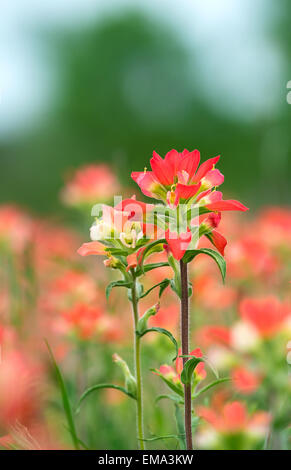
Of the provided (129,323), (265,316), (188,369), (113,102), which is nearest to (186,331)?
(188,369)

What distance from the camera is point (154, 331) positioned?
0.51 m

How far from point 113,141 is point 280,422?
7.95m

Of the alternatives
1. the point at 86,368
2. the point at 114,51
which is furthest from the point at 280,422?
the point at 114,51

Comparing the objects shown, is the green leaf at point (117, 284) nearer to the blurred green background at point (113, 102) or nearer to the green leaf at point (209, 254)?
the green leaf at point (209, 254)

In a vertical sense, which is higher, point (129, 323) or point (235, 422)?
point (129, 323)

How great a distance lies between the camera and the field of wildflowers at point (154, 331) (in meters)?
0.40

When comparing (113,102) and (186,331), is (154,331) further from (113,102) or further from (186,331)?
(113,102)

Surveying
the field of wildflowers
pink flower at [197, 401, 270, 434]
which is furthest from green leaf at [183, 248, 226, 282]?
pink flower at [197, 401, 270, 434]

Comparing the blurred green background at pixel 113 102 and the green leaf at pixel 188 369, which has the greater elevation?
the blurred green background at pixel 113 102

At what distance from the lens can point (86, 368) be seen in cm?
80

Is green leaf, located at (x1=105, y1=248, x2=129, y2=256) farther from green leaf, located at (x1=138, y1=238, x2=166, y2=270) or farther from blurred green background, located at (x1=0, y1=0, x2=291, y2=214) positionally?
blurred green background, located at (x1=0, y1=0, x2=291, y2=214)

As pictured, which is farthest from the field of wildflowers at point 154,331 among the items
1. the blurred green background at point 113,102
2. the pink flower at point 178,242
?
the blurred green background at point 113,102

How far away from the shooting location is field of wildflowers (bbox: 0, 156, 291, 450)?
1.31 feet
